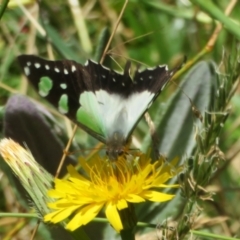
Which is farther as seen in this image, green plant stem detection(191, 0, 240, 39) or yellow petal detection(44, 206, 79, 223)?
green plant stem detection(191, 0, 240, 39)

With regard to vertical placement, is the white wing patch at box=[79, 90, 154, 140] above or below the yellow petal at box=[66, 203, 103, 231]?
above

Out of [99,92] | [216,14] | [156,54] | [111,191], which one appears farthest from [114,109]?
[156,54]

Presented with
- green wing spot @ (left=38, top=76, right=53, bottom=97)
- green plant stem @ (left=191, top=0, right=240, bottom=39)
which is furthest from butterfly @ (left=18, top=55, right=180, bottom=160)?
green plant stem @ (left=191, top=0, right=240, bottom=39)

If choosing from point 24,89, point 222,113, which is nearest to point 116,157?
point 222,113

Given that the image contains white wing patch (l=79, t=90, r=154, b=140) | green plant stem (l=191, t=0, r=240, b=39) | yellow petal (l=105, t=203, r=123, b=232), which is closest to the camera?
yellow petal (l=105, t=203, r=123, b=232)

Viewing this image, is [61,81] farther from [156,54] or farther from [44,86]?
[156,54]

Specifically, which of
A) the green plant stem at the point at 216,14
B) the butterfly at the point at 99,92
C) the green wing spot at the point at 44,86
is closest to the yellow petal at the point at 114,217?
the butterfly at the point at 99,92

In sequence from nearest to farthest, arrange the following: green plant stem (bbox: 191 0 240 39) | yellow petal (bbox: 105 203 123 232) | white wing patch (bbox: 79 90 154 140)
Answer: yellow petal (bbox: 105 203 123 232), white wing patch (bbox: 79 90 154 140), green plant stem (bbox: 191 0 240 39)

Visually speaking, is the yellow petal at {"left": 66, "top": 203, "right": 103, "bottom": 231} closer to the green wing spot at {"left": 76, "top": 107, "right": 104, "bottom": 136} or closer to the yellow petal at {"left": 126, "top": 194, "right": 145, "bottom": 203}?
the yellow petal at {"left": 126, "top": 194, "right": 145, "bottom": 203}
